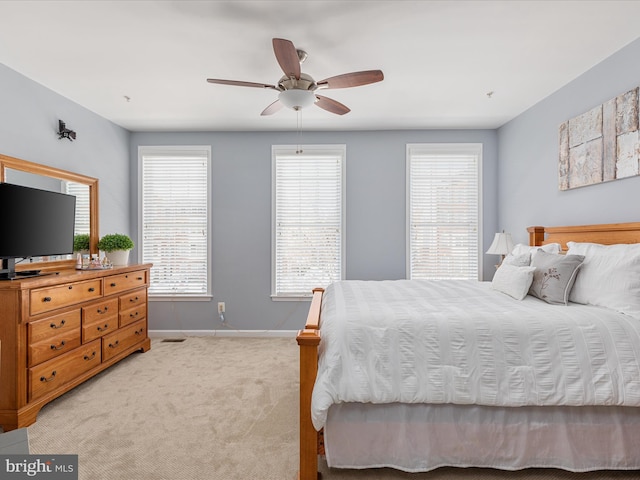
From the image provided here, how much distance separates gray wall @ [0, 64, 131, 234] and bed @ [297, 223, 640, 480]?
2991 millimetres

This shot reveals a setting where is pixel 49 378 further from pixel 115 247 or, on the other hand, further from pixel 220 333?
pixel 220 333

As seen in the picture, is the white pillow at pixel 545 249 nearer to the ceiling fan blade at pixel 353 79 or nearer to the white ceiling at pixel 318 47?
the white ceiling at pixel 318 47

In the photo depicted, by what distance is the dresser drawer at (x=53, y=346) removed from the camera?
7.37ft

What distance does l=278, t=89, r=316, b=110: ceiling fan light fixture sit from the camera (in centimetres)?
228

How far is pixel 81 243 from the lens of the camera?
11.0ft

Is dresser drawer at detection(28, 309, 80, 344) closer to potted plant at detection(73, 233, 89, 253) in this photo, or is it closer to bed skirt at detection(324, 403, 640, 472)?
potted plant at detection(73, 233, 89, 253)

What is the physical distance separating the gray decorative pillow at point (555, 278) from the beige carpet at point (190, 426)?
962 millimetres

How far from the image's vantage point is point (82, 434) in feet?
6.93

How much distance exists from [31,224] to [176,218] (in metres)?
1.74

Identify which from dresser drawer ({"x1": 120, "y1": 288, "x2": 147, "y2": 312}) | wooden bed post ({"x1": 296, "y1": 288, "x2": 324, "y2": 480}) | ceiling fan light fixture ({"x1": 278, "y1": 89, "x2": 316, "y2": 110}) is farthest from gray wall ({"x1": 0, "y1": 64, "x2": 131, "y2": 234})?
wooden bed post ({"x1": 296, "y1": 288, "x2": 324, "y2": 480})

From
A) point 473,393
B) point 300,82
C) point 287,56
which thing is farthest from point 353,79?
point 473,393

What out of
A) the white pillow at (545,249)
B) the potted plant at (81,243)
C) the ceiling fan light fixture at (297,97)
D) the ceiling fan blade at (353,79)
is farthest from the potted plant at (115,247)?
the white pillow at (545,249)

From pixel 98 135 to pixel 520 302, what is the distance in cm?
441

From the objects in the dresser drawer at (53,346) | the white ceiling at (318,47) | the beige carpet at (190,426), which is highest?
the white ceiling at (318,47)
